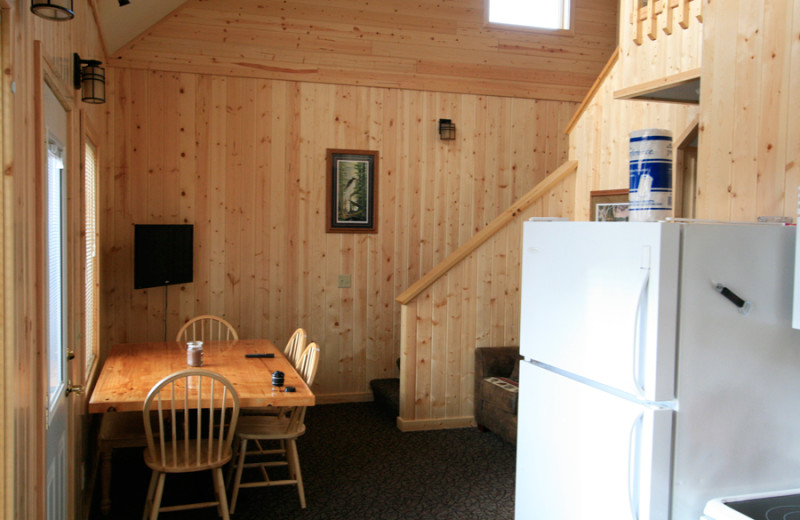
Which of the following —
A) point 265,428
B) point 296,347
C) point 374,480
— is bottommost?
point 374,480

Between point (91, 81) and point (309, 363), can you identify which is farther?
point (309, 363)

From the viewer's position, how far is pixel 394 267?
5848mm

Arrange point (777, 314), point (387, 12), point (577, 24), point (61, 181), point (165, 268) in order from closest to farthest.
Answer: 1. point (777, 314)
2. point (61, 181)
3. point (165, 268)
4. point (387, 12)
5. point (577, 24)

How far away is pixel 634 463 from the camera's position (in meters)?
1.88

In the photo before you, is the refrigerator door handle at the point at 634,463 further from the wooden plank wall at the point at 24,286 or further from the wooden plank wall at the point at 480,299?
the wooden plank wall at the point at 480,299

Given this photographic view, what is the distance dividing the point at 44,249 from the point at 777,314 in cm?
216

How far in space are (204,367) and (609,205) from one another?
304cm

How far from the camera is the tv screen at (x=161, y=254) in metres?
4.83

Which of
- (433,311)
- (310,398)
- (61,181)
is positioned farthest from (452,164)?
(61,181)

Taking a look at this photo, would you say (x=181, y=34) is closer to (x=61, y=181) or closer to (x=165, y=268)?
(x=165, y=268)

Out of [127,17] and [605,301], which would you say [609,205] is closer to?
[605,301]

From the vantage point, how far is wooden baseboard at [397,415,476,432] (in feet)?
16.3

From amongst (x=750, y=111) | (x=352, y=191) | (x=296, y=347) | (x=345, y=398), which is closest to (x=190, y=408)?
(x=296, y=347)

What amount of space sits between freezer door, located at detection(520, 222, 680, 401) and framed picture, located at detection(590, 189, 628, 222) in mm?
2530
